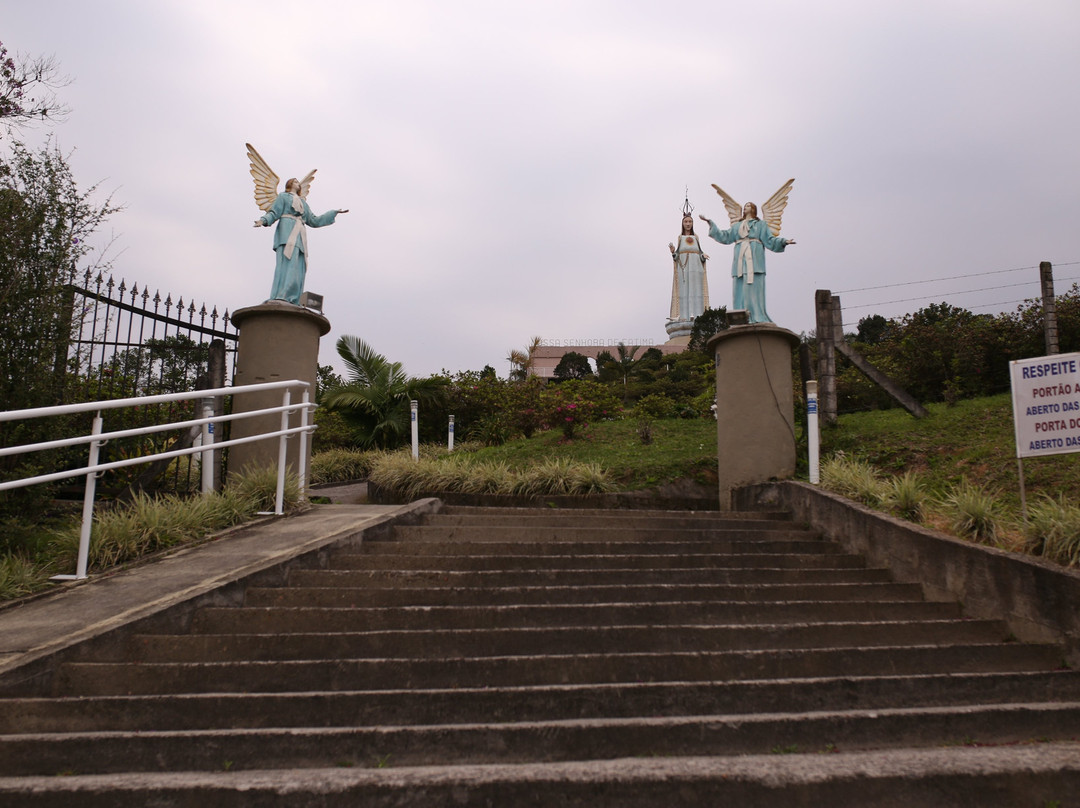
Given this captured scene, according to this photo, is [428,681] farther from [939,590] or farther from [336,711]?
[939,590]

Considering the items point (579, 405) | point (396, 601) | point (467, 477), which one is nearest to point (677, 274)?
point (579, 405)

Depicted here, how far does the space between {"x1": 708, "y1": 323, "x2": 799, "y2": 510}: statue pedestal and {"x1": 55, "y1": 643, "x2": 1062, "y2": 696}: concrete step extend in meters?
4.60

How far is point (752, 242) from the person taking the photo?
362 inches

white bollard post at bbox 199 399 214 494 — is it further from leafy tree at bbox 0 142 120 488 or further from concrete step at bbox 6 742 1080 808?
concrete step at bbox 6 742 1080 808

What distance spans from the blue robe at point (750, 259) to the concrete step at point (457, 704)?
6.15m

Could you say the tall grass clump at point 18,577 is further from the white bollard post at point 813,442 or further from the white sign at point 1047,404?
the white bollard post at point 813,442

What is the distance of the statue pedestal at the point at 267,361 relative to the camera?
7.75m

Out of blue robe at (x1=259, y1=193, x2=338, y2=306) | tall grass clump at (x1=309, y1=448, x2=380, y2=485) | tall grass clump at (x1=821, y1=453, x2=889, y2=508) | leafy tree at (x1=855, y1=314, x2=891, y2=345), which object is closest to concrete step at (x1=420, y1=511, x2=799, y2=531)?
tall grass clump at (x1=821, y1=453, x2=889, y2=508)

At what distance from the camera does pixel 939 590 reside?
4.79 metres

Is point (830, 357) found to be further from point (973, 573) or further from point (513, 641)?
point (513, 641)

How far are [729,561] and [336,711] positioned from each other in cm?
324

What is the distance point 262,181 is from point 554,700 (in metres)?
7.64

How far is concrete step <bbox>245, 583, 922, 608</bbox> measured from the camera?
174 inches

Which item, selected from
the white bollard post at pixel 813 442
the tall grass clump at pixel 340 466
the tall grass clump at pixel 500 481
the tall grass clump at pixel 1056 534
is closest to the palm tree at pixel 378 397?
the tall grass clump at pixel 340 466
